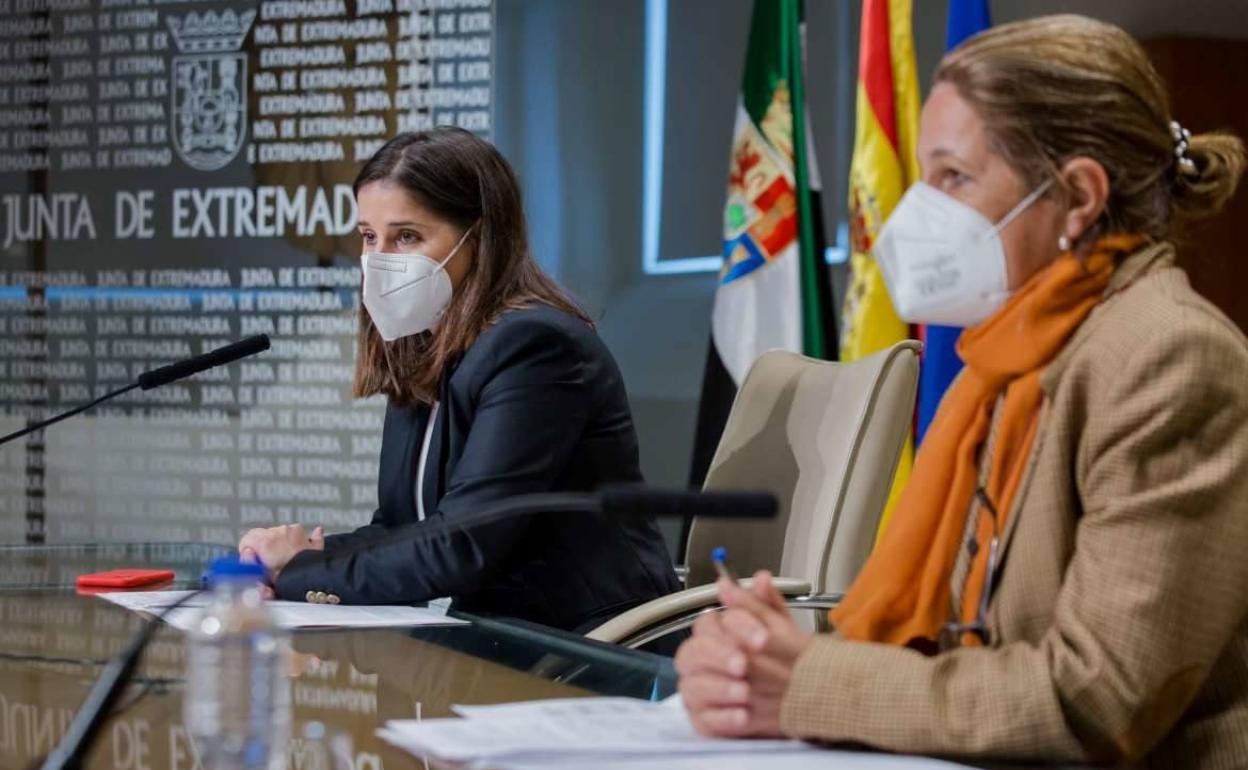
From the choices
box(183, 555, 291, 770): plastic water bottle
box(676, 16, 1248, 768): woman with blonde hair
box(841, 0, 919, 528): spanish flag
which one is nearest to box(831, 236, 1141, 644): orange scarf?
box(676, 16, 1248, 768): woman with blonde hair

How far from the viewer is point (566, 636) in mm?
1772

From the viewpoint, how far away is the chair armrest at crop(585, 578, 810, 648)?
2090mm

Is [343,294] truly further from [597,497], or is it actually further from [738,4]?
[597,497]

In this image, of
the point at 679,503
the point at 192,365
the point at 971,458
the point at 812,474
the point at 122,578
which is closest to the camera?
the point at 679,503

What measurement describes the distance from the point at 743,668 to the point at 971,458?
30cm

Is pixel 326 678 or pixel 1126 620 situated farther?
pixel 326 678

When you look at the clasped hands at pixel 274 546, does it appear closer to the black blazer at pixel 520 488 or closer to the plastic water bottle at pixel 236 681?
the black blazer at pixel 520 488

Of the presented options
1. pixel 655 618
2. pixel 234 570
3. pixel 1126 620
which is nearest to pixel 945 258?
pixel 1126 620

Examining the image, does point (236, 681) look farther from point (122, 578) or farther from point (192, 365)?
point (122, 578)

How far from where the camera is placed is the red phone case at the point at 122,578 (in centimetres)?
223

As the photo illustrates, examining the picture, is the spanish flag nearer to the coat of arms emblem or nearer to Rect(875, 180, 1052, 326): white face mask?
the coat of arms emblem

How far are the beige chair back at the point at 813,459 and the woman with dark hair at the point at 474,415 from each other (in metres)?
0.19

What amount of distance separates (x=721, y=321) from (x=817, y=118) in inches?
33.3

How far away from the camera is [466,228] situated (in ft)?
8.14
